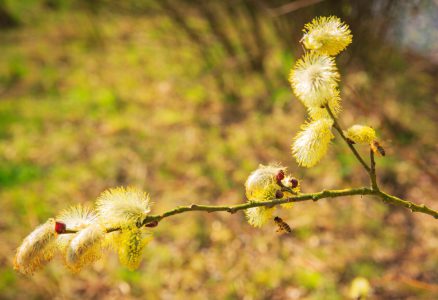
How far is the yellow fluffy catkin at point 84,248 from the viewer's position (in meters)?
1.12

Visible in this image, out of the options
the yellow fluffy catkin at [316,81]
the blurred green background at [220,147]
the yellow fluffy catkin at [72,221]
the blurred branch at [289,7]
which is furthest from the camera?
the blurred green background at [220,147]

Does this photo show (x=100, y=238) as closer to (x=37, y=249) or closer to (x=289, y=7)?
(x=37, y=249)

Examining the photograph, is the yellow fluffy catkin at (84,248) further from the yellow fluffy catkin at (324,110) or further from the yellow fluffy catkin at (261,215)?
the yellow fluffy catkin at (324,110)

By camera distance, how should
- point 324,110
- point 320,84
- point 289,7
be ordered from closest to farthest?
point 320,84, point 324,110, point 289,7

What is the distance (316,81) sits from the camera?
3.63 feet

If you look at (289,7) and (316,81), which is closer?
(316,81)

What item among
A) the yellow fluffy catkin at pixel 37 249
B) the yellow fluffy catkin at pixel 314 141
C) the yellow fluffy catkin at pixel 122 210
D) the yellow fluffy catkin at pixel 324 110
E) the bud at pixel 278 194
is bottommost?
the yellow fluffy catkin at pixel 37 249

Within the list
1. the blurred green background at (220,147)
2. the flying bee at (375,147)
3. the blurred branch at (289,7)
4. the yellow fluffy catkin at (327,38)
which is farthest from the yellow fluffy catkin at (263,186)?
the blurred branch at (289,7)

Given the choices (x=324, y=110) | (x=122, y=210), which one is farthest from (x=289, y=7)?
(x=122, y=210)

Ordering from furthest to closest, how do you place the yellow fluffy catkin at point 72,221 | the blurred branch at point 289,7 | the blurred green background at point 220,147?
the blurred green background at point 220,147
the blurred branch at point 289,7
the yellow fluffy catkin at point 72,221

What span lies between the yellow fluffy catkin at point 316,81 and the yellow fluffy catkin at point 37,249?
0.72m

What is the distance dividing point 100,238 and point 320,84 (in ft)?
2.15

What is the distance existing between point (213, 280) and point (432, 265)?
1.53 metres

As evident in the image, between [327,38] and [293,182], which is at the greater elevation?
[327,38]
